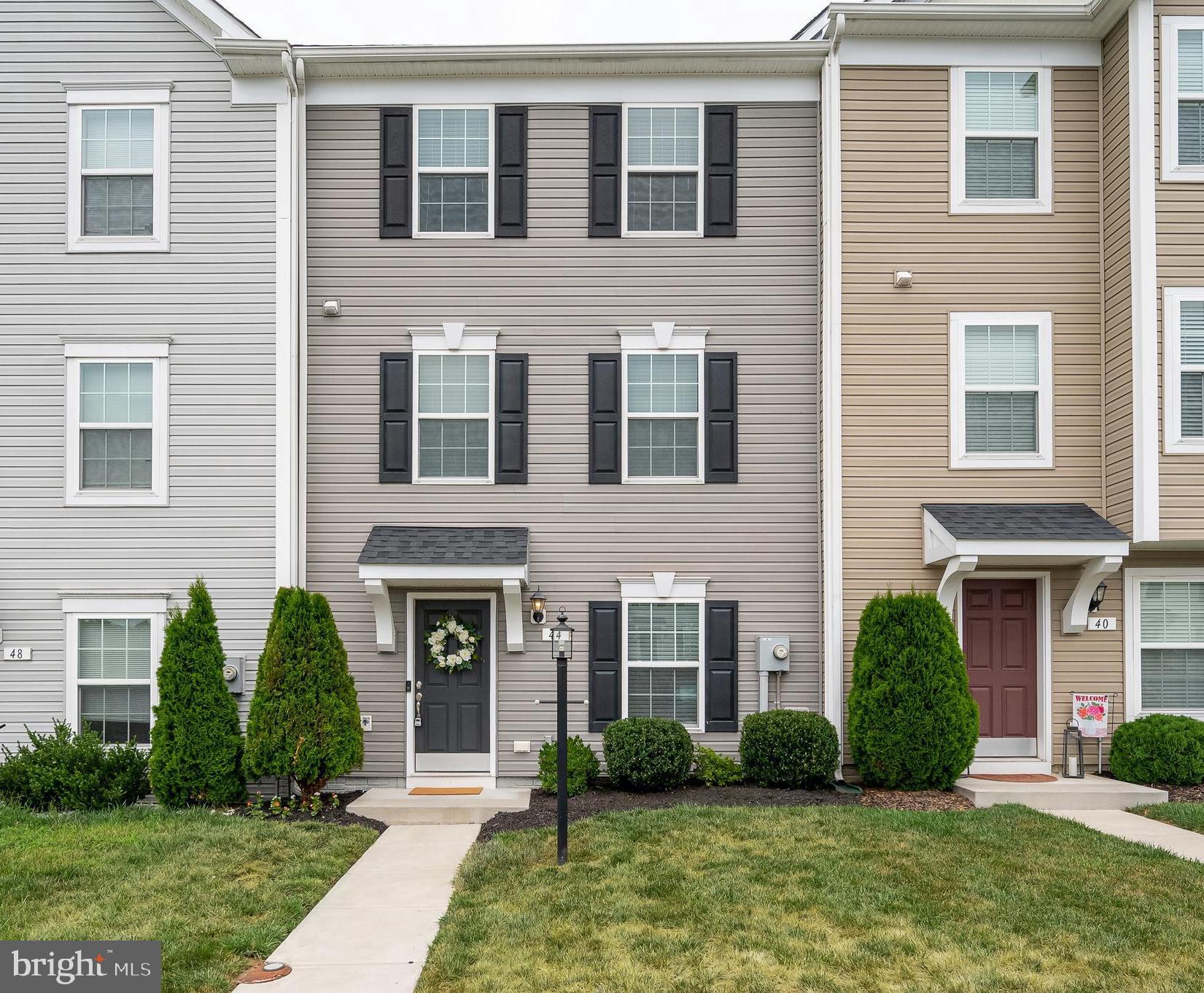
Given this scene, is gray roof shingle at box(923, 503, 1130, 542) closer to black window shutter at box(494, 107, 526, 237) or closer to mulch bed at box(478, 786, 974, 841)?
mulch bed at box(478, 786, 974, 841)

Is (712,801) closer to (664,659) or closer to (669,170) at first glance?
(664,659)

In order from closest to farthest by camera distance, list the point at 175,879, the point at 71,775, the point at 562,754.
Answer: the point at 175,879, the point at 562,754, the point at 71,775

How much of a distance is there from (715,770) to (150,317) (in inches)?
276

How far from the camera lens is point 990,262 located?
967 centimetres

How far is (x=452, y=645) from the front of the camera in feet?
32.1

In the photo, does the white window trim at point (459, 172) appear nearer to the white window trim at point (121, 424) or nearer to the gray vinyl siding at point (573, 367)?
the gray vinyl siding at point (573, 367)

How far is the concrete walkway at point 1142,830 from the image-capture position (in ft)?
23.6

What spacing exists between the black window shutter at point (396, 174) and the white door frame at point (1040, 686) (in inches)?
259

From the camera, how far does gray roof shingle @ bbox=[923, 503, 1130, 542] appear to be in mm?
8867

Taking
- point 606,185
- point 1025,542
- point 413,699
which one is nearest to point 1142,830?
point 1025,542

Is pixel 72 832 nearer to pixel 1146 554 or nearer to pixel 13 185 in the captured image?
pixel 13 185

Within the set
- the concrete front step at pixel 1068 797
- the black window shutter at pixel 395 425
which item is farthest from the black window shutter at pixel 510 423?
the concrete front step at pixel 1068 797

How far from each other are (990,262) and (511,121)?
496 cm

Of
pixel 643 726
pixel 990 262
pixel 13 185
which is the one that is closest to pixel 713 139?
pixel 990 262
